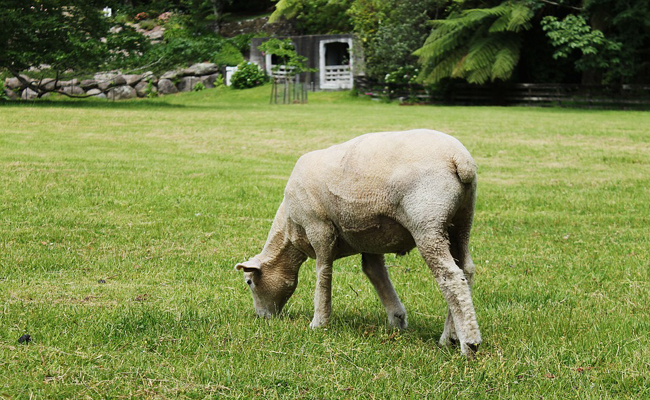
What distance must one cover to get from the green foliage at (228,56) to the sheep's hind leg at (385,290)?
4099 centimetres

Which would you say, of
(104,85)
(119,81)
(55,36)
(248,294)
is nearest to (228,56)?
(119,81)

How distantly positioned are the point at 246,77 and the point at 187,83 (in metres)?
3.79

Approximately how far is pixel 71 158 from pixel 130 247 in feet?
23.6

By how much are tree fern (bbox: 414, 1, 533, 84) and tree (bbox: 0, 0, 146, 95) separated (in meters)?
13.7

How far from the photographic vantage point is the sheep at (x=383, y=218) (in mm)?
4398

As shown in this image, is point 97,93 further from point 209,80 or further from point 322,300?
point 322,300

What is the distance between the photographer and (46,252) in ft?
25.7

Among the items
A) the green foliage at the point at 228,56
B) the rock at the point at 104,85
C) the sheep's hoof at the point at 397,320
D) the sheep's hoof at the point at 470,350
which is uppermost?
the green foliage at the point at 228,56

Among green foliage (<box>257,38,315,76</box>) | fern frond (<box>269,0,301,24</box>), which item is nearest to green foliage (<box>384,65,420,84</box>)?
green foliage (<box>257,38,315,76</box>)

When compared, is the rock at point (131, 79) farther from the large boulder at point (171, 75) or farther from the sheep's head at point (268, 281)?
the sheep's head at point (268, 281)

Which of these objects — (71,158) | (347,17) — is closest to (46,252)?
(71,158)

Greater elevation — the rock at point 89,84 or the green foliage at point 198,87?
the rock at point 89,84

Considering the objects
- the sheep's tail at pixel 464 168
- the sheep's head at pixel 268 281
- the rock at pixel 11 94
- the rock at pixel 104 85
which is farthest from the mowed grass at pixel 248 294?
the rock at pixel 104 85

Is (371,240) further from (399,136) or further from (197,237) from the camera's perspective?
(197,237)
